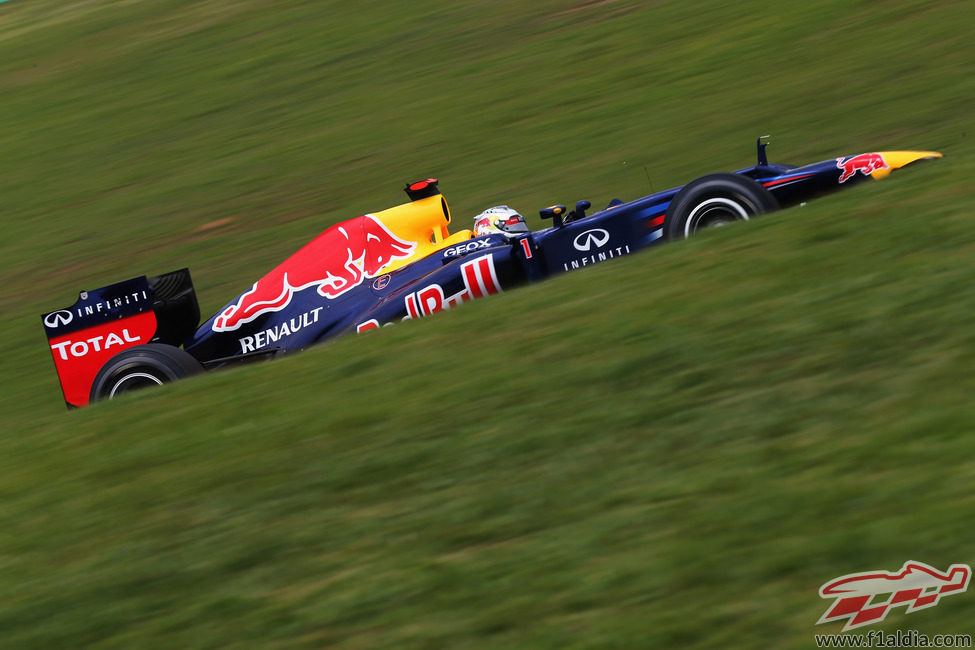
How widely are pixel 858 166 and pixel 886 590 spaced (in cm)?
448

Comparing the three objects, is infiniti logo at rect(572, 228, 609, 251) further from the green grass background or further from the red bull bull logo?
the red bull bull logo

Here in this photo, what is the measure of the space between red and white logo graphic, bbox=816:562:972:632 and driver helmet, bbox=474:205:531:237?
17.2 feet

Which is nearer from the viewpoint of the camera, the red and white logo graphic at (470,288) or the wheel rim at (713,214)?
the wheel rim at (713,214)

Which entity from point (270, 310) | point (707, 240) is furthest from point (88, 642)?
point (270, 310)

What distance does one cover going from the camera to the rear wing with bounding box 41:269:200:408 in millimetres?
7637

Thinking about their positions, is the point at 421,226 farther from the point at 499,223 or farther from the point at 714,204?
the point at 714,204

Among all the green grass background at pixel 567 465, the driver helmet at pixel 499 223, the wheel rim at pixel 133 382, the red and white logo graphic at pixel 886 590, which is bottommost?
the red and white logo graphic at pixel 886 590

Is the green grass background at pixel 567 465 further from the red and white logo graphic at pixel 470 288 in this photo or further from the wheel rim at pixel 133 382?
the red and white logo graphic at pixel 470 288

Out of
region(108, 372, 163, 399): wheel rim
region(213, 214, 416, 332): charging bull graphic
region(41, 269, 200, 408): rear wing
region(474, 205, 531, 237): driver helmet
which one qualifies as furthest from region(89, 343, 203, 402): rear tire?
region(474, 205, 531, 237): driver helmet

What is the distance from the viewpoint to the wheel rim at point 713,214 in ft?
20.5

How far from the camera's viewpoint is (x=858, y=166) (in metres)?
6.72

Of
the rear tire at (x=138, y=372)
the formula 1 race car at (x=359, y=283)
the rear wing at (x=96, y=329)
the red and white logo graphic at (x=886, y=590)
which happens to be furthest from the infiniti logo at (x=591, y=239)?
the red and white logo graphic at (x=886, y=590)

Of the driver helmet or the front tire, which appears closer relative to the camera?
the front tire

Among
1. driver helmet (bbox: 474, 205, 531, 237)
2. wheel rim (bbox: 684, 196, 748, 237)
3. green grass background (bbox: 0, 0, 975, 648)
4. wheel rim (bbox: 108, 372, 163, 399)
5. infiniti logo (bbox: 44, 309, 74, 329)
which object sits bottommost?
green grass background (bbox: 0, 0, 975, 648)
